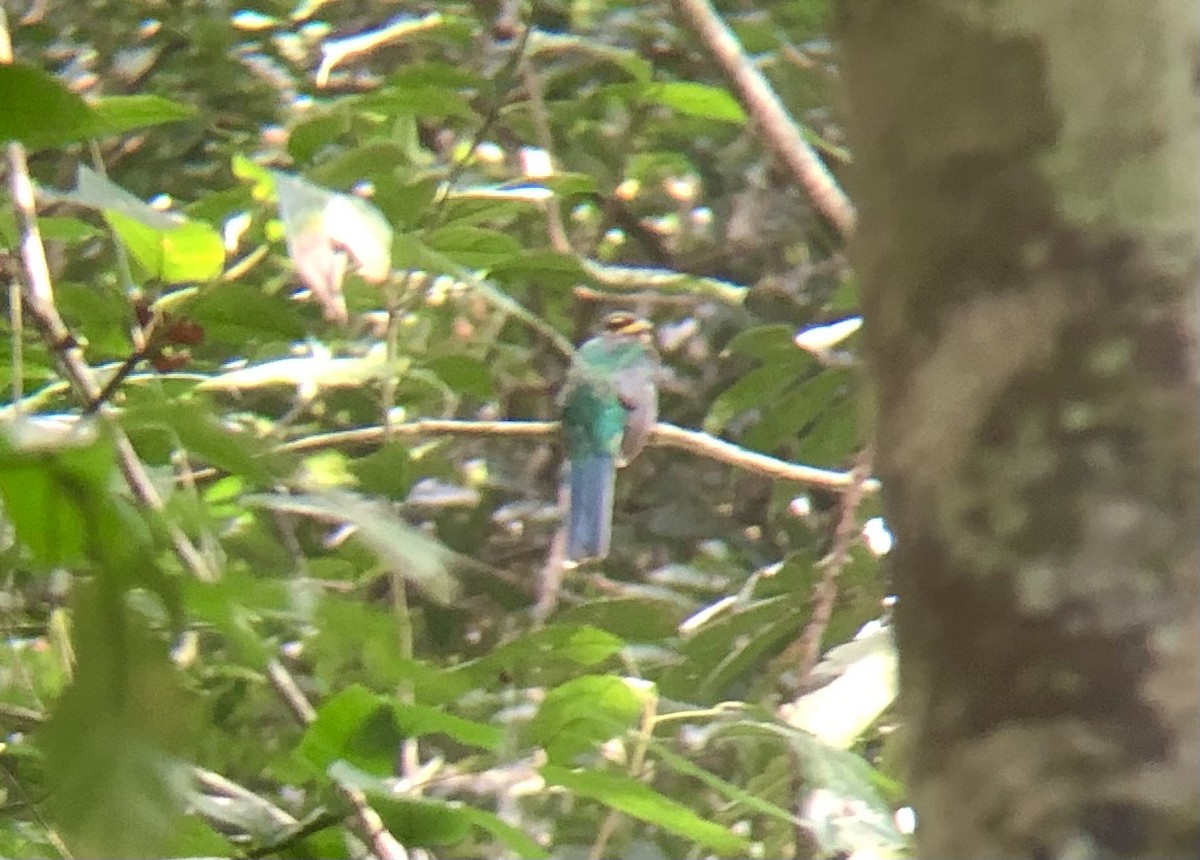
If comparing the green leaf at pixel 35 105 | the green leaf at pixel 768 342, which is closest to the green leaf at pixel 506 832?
the green leaf at pixel 35 105

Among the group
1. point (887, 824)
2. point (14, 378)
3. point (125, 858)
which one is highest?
point (125, 858)

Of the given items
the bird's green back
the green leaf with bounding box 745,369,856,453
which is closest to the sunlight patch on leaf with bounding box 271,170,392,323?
the green leaf with bounding box 745,369,856,453

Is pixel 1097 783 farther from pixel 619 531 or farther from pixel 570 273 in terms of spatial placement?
pixel 619 531

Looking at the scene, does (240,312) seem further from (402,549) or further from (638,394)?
(638,394)

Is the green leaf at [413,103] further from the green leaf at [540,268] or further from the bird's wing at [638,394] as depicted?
the bird's wing at [638,394]

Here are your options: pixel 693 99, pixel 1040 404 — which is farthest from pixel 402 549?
pixel 693 99

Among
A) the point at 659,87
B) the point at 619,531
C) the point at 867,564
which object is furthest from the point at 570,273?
the point at 619,531
